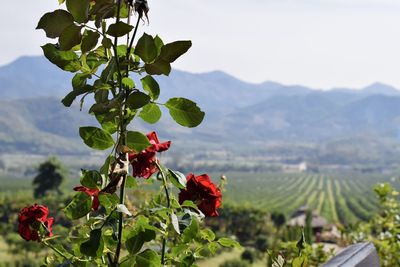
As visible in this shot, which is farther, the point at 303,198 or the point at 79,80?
the point at 303,198

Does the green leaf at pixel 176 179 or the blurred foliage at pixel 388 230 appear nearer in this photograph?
the green leaf at pixel 176 179

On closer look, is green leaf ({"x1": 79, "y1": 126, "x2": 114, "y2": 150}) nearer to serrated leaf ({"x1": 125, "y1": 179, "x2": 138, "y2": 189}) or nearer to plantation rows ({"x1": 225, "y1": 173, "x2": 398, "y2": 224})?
serrated leaf ({"x1": 125, "y1": 179, "x2": 138, "y2": 189})

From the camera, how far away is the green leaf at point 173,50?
636mm

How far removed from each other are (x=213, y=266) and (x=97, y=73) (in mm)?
11658

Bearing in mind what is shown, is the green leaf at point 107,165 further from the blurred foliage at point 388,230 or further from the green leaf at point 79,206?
the blurred foliage at point 388,230

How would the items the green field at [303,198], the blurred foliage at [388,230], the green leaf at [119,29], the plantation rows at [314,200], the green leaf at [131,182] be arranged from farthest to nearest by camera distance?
the plantation rows at [314,200], the green field at [303,198], the blurred foliage at [388,230], the green leaf at [131,182], the green leaf at [119,29]

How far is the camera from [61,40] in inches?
25.3

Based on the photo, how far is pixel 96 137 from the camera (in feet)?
2.19

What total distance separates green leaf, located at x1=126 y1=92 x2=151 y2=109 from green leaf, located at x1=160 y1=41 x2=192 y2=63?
0.05m

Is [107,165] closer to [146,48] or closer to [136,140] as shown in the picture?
[136,140]

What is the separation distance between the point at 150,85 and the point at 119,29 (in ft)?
0.27

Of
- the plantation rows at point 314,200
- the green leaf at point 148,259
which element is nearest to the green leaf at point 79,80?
the green leaf at point 148,259

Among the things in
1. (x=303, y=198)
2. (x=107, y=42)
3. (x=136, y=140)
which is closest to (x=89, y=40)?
(x=107, y=42)

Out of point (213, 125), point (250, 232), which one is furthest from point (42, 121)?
point (250, 232)
